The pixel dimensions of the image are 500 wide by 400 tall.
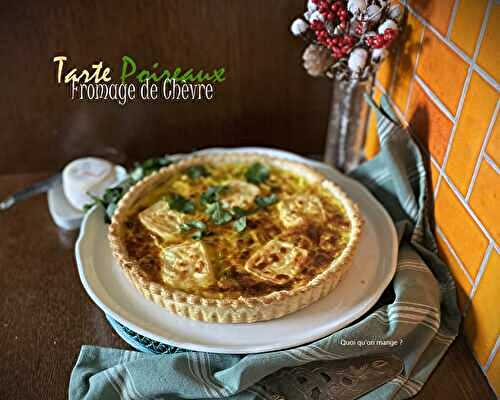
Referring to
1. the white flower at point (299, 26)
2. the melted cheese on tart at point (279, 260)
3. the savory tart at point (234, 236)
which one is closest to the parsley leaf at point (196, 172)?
the savory tart at point (234, 236)

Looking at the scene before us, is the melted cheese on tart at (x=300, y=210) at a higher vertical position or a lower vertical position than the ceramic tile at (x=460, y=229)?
lower

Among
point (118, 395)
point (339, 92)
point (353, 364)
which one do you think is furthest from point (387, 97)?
point (118, 395)

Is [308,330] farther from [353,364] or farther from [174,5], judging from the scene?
[174,5]

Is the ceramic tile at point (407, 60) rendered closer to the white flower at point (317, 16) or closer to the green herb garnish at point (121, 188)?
the white flower at point (317, 16)

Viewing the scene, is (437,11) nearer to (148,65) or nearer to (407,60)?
(407,60)

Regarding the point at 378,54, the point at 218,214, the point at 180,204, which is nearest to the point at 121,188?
the point at 180,204

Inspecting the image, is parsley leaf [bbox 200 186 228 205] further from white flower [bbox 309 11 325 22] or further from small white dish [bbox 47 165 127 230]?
white flower [bbox 309 11 325 22]
